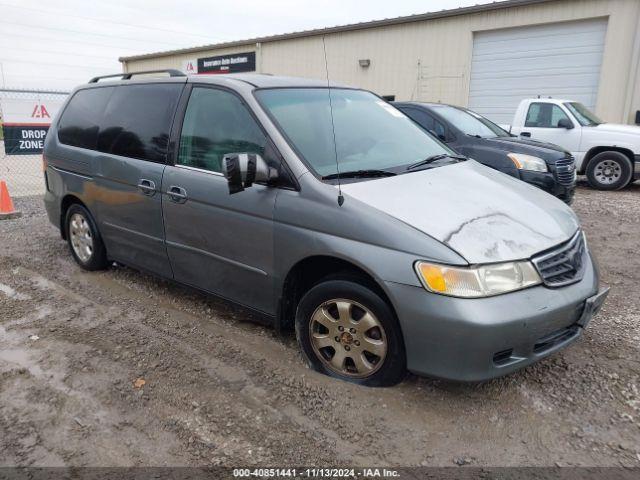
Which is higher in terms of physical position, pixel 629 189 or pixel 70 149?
pixel 70 149

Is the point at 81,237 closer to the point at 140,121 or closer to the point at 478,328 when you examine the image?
the point at 140,121

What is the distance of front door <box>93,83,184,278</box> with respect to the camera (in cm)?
394

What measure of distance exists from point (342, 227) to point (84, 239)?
10.7 feet

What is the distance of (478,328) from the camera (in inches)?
97.7

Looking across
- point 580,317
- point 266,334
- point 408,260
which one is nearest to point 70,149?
point 266,334

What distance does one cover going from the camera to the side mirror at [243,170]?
2961 millimetres

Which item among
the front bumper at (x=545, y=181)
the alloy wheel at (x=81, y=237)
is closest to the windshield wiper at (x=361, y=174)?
the alloy wheel at (x=81, y=237)

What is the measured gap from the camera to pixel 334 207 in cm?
290

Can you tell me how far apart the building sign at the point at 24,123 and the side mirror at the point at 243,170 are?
26.3ft

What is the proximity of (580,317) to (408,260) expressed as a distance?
1.09m

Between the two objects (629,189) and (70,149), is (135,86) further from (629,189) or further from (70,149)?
(629,189)

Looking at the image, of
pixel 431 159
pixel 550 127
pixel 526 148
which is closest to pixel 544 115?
pixel 550 127

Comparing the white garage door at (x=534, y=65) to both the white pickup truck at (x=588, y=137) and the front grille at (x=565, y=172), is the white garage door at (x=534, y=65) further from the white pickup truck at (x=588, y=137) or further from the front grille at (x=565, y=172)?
the front grille at (x=565, y=172)

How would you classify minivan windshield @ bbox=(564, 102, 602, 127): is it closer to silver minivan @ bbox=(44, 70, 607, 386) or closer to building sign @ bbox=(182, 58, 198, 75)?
silver minivan @ bbox=(44, 70, 607, 386)
